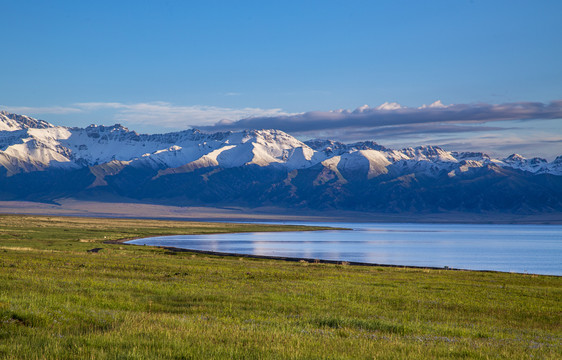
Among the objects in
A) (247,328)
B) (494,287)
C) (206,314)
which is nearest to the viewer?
(247,328)

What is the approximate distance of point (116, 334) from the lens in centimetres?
1451

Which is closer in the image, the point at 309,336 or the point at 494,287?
the point at 309,336

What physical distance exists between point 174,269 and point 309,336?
95.3 feet

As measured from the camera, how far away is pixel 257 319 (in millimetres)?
19844

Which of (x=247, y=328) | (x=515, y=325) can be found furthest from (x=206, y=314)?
(x=515, y=325)

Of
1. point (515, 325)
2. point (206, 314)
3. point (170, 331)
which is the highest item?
point (170, 331)

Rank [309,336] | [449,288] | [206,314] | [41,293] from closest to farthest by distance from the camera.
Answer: [309,336]
[206,314]
[41,293]
[449,288]

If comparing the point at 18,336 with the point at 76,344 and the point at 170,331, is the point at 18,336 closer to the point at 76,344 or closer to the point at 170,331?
the point at 76,344

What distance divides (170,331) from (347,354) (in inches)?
186

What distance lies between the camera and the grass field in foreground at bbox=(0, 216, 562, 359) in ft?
44.3

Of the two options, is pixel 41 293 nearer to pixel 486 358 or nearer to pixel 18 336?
pixel 18 336

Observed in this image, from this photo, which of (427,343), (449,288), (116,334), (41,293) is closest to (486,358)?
(427,343)

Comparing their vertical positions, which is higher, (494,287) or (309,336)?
(309,336)

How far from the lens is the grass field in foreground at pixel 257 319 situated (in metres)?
13.5
